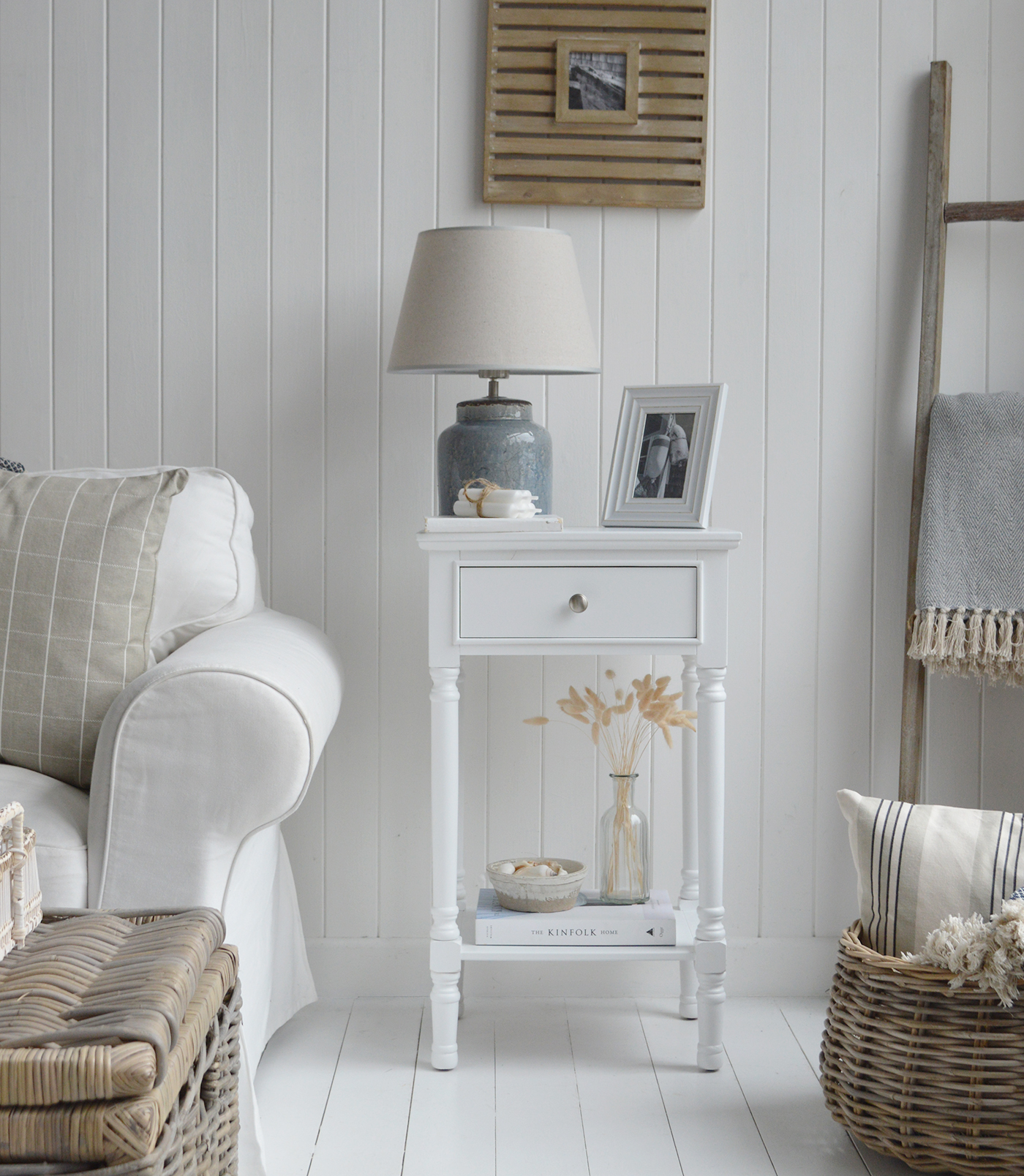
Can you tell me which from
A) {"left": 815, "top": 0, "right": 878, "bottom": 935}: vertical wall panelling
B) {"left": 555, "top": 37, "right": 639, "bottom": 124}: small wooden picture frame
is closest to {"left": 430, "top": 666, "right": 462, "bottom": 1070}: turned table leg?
{"left": 815, "top": 0, "right": 878, "bottom": 935}: vertical wall panelling

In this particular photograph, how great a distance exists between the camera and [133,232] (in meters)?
1.95

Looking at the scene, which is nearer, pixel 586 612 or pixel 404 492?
pixel 586 612

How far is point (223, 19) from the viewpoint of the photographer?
6.29 ft

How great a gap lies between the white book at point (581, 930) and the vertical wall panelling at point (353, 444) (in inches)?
15.9

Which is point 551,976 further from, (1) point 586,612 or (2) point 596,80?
(2) point 596,80

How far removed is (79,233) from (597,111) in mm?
905

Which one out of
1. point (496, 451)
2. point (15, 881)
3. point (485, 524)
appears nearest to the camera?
point (15, 881)

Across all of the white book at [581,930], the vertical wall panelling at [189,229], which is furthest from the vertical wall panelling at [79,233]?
the white book at [581,930]

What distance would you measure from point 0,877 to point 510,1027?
110cm

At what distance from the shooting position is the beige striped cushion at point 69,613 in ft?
4.76

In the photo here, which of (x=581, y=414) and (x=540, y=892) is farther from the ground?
(x=581, y=414)

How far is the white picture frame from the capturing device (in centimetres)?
167

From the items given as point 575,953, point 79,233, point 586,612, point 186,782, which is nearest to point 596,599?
point 586,612

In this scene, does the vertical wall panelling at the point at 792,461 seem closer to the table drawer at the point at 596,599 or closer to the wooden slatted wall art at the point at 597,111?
the wooden slatted wall art at the point at 597,111
